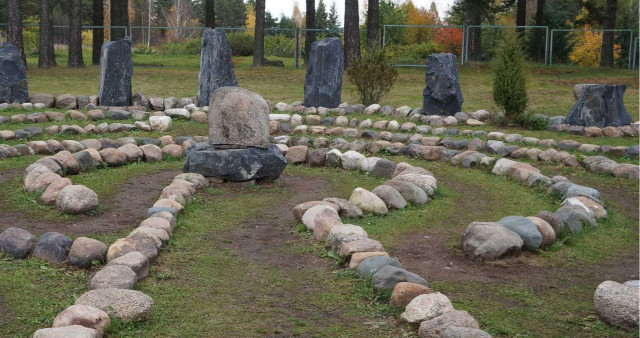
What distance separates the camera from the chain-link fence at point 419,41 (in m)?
33.1

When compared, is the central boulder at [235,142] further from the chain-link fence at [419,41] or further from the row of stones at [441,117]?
the chain-link fence at [419,41]

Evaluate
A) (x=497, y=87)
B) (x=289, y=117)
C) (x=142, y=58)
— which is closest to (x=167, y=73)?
(x=142, y=58)

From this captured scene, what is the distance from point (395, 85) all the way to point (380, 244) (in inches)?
662

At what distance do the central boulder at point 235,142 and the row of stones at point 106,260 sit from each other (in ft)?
4.31

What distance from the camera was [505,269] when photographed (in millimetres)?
6832

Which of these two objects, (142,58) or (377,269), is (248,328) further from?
(142,58)

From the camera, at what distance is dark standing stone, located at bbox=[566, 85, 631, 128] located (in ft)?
49.6

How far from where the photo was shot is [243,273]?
261 inches

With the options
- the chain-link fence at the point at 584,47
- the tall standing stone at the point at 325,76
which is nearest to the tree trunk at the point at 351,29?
the tall standing stone at the point at 325,76

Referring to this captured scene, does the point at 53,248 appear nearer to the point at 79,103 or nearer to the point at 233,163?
the point at 233,163

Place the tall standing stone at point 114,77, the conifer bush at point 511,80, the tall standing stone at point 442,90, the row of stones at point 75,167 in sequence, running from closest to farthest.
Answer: the row of stones at point 75,167, the conifer bush at point 511,80, the tall standing stone at point 442,90, the tall standing stone at point 114,77

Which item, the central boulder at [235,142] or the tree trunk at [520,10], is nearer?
the central boulder at [235,142]

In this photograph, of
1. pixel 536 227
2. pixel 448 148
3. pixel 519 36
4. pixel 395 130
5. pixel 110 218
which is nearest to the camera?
pixel 536 227

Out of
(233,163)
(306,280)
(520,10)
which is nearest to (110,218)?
(233,163)
